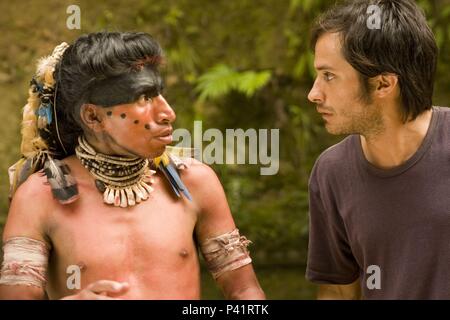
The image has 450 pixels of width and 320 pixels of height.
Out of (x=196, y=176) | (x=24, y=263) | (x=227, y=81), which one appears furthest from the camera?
(x=227, y=81)

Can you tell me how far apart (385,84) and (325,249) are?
58 centimetres

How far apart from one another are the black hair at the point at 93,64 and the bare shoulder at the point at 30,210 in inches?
7.9

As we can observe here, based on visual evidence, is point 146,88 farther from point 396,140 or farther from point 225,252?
point 396,140

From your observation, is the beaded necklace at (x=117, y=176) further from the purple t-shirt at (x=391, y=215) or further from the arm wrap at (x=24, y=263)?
the purple t-shirt at (x=391, y=215)

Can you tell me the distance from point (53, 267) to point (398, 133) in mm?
1099

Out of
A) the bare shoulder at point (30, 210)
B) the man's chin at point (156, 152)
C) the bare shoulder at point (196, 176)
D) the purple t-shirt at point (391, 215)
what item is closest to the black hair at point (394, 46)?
the purple t-shirt at point (391, 215)

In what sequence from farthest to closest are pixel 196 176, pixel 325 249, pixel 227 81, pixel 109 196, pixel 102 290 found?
pixel 227 81 → pixel 325 249 → pixel 196 176 → pixel 109 196 → pixel 102 290

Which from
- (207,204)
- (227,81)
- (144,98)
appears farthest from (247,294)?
(227,81)

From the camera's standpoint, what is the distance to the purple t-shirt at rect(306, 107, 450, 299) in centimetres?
332

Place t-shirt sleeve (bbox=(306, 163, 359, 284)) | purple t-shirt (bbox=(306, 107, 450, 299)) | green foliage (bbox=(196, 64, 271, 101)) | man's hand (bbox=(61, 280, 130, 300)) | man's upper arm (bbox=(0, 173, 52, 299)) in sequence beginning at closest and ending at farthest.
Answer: man's hand (bbox=(61, 280, 130, 300)) < man's upper arm (bbox=(0, 173, 52, 299)) < purple t-shirt (bbox=(306, 107, 450, 299)) < t-shirt sleeve (bbox=(306, 163, 359, 284)) < green foliage (bbox=(196, 64, 271, 101))

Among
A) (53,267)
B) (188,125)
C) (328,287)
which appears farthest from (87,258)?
(188,125)

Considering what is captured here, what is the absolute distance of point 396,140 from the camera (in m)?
3.41

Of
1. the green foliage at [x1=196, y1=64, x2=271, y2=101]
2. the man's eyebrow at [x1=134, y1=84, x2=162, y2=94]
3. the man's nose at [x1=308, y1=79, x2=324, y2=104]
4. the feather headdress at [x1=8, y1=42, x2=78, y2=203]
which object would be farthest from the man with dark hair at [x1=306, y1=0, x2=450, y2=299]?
the green foliage at [x1=196, y1=64, x2=271, y2=101]

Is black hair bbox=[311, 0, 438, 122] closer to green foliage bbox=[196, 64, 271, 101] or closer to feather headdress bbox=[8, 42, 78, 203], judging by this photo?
feather headdress bbox=[8, 42, 78, 203]
